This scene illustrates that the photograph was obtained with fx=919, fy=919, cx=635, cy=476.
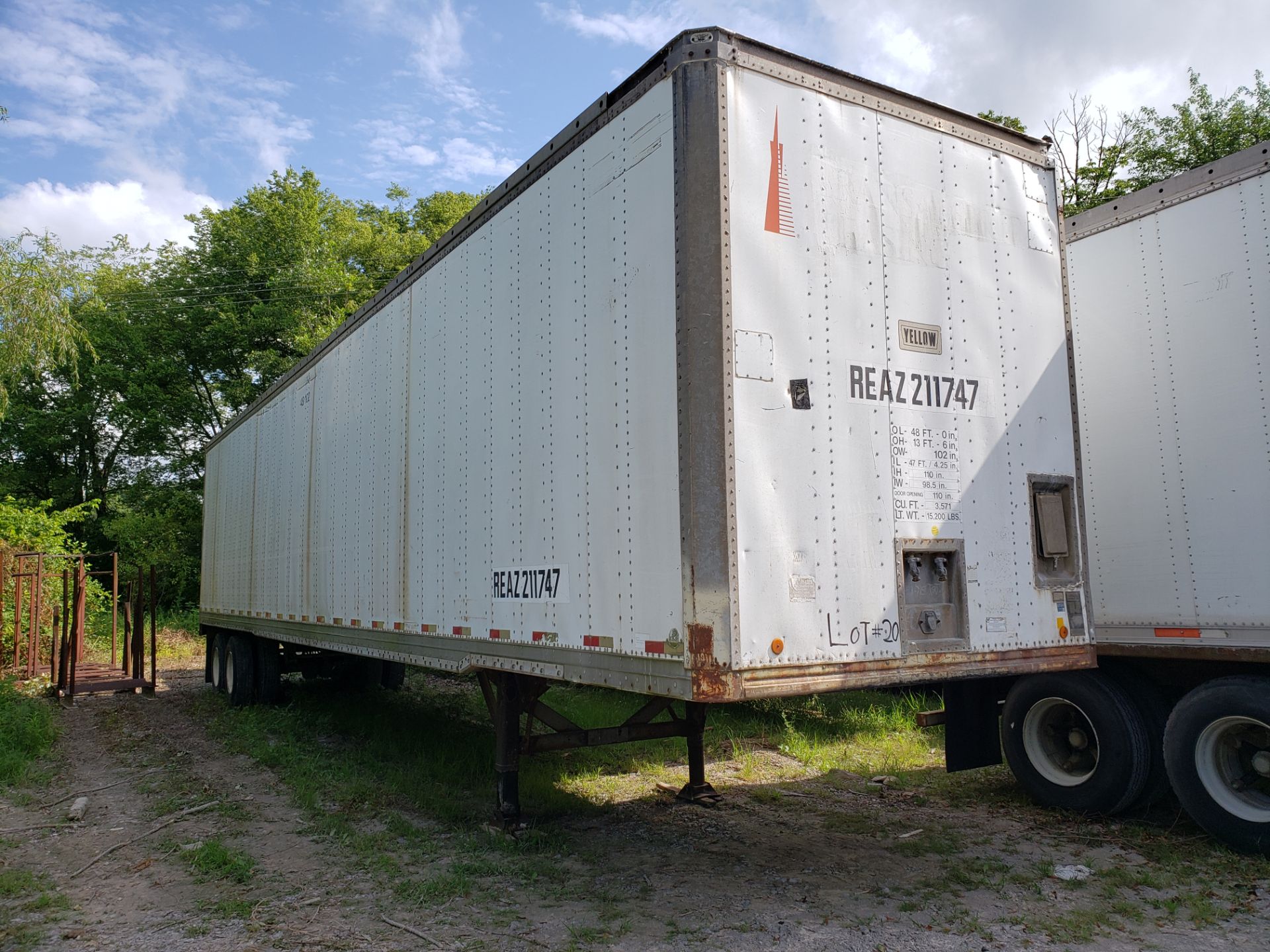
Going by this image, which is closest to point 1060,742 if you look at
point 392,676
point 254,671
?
point 392,676

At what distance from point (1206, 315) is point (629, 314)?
407cm

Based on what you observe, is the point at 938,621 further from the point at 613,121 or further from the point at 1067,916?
the point at 613,121

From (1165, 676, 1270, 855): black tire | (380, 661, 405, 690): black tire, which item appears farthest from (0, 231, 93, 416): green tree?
(1165, 676, 1270, 855): black tire

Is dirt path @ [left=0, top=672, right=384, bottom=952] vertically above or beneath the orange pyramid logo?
beneath

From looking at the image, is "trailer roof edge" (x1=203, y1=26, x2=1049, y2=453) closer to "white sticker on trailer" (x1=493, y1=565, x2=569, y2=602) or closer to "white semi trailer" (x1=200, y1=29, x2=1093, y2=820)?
"white semi trailer" (x1=200, y1=29, x2=1093, y2=820)

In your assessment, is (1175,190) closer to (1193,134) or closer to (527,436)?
(527,436)

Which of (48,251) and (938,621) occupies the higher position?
(48,251)

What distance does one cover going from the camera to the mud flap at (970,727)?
273 inches

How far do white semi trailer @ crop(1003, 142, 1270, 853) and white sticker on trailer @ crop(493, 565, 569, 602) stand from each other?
12.4ft

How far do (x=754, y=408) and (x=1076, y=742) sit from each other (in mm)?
4161

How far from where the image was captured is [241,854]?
6027 millimetres

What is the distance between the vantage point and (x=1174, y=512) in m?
6.17

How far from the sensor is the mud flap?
22.7 ft

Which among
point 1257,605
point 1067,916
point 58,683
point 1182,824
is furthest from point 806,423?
point 58,683
